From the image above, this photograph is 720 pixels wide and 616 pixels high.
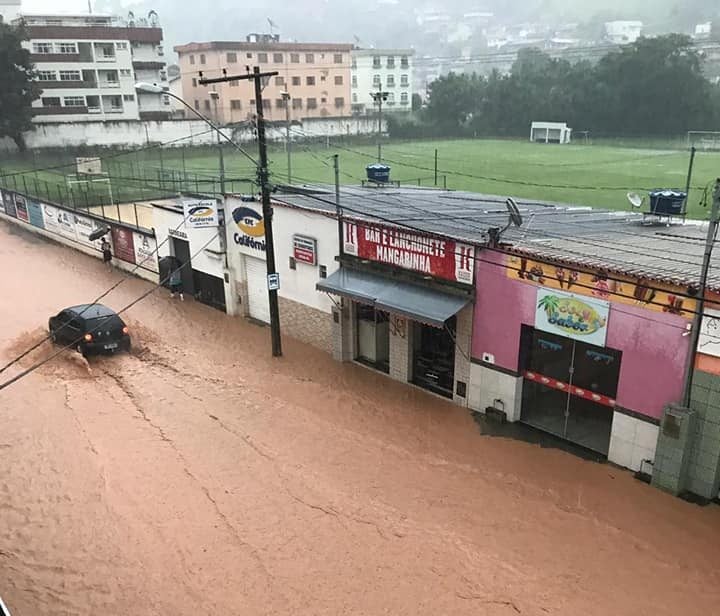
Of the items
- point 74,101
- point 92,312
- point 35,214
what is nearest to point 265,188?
point 92,312

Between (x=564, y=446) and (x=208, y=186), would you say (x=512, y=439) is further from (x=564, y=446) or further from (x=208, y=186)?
(x=208, y=186)

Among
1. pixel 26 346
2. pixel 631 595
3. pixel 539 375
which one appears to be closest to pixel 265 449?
pixel 539 375

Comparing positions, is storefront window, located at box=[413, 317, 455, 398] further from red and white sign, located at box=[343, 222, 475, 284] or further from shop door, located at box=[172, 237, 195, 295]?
shop door, located at box=[172, 237, 195, 295]

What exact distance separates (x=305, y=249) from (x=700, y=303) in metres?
11.4

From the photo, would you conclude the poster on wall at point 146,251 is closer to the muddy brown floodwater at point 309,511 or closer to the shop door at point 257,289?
the shop door at point 257,289

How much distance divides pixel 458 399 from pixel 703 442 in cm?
594

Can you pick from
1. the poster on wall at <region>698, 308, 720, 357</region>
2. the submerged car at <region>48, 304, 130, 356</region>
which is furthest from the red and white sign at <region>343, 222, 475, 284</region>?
the submerged car at <region>48, 304, 130, 356</region>

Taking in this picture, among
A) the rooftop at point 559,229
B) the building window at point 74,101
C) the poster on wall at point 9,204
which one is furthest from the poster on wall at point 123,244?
the building window at point 74,101

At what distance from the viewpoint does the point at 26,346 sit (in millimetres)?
Result: 21734

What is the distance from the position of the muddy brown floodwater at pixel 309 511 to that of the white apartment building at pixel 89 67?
198 ft

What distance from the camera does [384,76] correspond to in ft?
387

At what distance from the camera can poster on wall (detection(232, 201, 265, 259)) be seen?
21.6m

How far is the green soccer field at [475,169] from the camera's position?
4244 centimetres

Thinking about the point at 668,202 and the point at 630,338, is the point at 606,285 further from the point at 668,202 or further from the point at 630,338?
the point at 668,202
